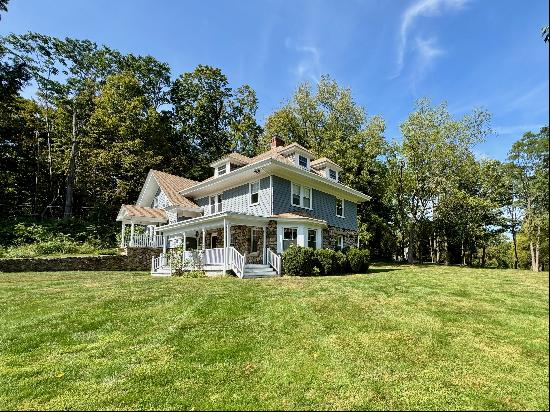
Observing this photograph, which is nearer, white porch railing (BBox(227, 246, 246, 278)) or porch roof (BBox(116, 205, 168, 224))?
white porch railing (BBox(227, 246, 246, 278))

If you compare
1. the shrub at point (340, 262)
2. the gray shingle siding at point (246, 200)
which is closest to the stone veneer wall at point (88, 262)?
the gray shingle siding at point (246, 200)

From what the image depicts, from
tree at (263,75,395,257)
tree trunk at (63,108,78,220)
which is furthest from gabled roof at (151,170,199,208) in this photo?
tree at (263,75,395,257)

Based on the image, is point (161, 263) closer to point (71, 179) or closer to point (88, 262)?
point (88, 262)

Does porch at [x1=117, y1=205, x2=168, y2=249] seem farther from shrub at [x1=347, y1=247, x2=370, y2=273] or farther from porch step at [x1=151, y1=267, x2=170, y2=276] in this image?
shrub at [x1=347, y1=247, x2=370, y2=273]

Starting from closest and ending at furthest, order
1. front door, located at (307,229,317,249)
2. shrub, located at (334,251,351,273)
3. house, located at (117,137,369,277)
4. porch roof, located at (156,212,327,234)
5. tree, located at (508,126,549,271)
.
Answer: tree, located at (508,126,549,271) → porch roof, located at (156,212,327,234) → shrub, located at (334,251,351,273) → house, located at (117,137,369,277) → front door, located at (307,229,317,249)

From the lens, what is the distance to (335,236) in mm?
23031

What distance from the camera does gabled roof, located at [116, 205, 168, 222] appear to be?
79.9ft

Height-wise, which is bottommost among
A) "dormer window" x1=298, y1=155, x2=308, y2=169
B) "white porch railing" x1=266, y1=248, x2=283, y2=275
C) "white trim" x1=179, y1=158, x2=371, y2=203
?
"white porch railing" x1=266, y1=248, x2=283, y2=275

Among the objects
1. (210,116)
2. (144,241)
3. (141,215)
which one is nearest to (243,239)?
(144,241)

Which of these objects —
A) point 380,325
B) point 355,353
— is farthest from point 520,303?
point 355,353

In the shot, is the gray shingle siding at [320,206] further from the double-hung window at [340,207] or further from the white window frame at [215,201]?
the white window frame at [215,201]

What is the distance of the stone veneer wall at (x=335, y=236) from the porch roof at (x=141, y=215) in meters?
11.5

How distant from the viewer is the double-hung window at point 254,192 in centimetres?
1955

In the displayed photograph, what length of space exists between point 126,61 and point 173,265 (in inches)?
1163
